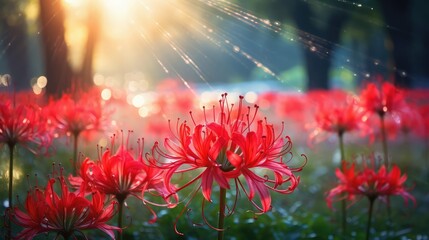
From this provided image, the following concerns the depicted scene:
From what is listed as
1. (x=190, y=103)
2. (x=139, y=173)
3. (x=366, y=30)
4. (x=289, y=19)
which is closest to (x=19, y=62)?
(x=289, y=19)

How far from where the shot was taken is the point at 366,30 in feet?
78.9

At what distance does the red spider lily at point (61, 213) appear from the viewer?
Result: 6.94 ft

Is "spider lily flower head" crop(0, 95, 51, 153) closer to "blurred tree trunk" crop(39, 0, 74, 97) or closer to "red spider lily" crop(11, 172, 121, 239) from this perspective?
"red spider lily" crop(11, 172, 121, 239)

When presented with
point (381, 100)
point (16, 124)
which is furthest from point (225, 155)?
point (381, 100)

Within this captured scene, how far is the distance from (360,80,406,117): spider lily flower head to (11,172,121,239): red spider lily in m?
2.94

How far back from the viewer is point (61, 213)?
214cm

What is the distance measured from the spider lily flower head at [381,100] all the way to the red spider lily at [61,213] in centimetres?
294

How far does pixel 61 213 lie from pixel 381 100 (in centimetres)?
317

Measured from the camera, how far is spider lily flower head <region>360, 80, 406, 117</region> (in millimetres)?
4504

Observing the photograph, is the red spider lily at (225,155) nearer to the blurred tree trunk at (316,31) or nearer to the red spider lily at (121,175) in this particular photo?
the red spider lily at (121,175)

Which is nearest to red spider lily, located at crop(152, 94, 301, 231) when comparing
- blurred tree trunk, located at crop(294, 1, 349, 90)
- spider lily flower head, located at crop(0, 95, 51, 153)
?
spider lily flower head, located at crop(0, 95, 51, 153)

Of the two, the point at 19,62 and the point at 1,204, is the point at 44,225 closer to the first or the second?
the point at 1,204

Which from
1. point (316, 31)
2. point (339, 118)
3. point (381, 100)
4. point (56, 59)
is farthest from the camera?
point (316, 31)

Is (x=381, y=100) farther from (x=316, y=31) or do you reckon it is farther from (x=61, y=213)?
(x=316, y=31)
